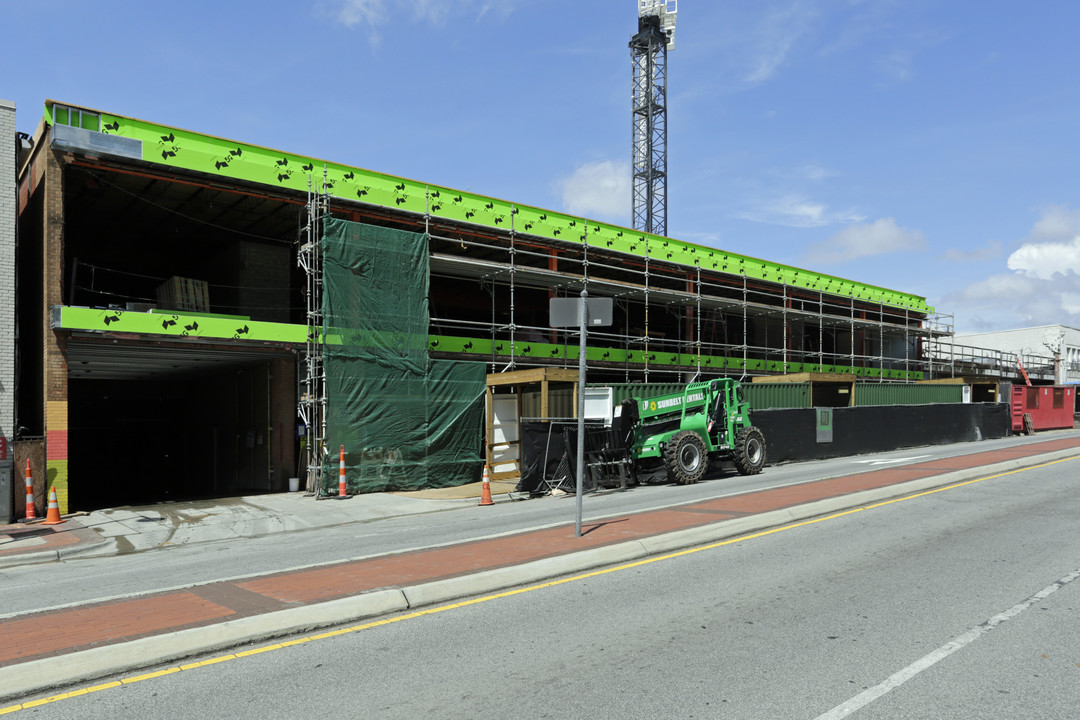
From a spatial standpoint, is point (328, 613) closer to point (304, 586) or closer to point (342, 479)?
point (304, 586)

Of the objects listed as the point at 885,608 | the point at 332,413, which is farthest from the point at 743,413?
the point at 885,608

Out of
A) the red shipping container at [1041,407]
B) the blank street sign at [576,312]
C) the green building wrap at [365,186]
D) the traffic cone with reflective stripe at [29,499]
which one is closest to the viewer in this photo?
the blank street sign at [576,312]

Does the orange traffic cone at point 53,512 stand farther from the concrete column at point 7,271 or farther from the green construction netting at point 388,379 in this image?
the green construction netting at point 388,379

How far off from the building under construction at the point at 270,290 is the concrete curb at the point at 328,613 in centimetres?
1143

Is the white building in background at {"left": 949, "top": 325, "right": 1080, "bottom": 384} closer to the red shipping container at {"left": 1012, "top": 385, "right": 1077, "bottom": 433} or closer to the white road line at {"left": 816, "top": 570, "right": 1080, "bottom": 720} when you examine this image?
the red shipping container at {"left": 1012, "top": 385, "right": 1077, "bottom": 433}

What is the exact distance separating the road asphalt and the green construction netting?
7.57ft

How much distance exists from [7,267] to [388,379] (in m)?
8.80

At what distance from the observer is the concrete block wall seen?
52.5ft

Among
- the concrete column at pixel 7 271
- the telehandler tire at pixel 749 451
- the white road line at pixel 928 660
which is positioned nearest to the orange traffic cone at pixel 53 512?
the concrete column at pixel 7 271

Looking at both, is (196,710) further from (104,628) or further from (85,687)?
(104,628)

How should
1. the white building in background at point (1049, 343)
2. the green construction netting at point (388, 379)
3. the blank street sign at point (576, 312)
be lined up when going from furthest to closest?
the white building in background at point (1049, 343) < the green construction netting at point (388, 379) < the blank street sign at point (576, 312)

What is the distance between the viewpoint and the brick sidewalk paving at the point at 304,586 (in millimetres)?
6121

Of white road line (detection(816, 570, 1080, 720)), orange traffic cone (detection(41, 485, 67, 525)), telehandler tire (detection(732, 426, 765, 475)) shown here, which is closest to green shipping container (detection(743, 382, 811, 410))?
telehandler tire (detection(732, 426, 765, 475))

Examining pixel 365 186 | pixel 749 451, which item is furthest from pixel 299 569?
pixel 749 451
